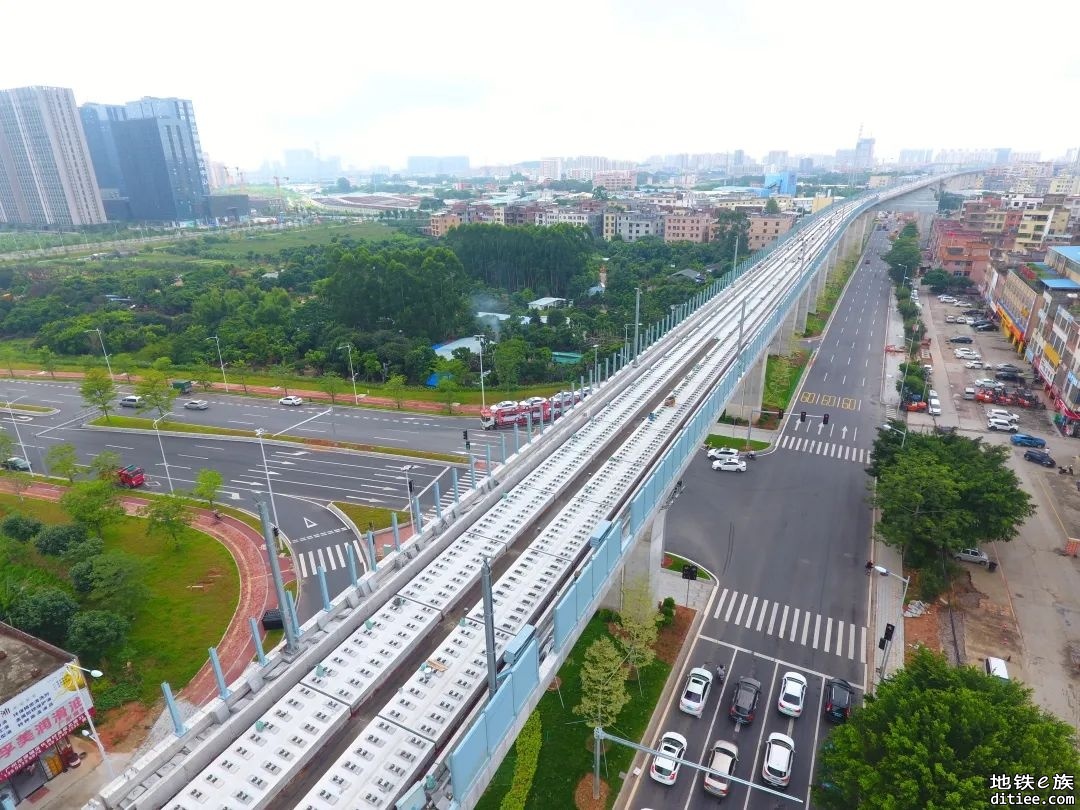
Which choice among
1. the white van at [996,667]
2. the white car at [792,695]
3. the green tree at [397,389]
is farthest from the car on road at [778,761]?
the green tree at [397,389]

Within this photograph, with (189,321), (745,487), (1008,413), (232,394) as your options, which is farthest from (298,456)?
(1008,413)

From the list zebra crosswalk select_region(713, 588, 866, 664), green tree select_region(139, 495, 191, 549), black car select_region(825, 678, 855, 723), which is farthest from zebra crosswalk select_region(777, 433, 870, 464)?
green tree select_region(139, 495, 191, 549)

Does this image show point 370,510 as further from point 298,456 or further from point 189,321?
point 189,321

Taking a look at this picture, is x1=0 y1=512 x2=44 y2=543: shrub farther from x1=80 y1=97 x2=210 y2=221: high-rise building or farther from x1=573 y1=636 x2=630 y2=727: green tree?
x1=80 y1=97 x2=210 y2=221: high-rise building

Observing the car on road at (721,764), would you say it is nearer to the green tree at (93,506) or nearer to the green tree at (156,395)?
the green tree at (93,506)

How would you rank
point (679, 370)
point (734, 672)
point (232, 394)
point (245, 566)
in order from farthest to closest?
point (232, 394), point (679, 370), point (245, 566), point (734, 672)

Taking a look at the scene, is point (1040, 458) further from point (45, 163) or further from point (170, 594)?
point (45, 163)

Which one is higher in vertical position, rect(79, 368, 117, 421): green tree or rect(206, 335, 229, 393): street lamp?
rect(79, 368, 117, 421): green tree
